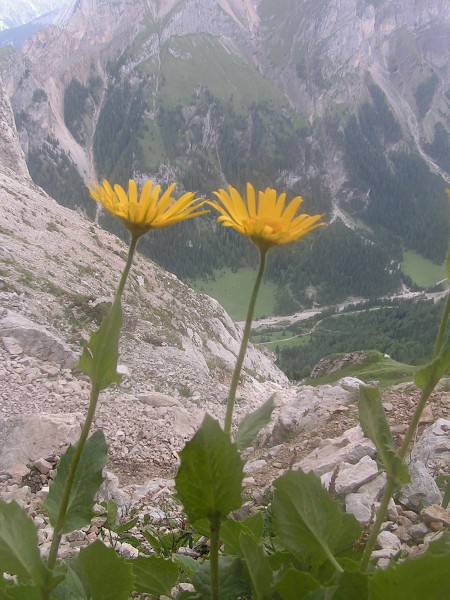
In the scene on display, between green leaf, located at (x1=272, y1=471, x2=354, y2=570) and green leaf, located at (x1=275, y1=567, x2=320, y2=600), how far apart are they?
0.76 feet

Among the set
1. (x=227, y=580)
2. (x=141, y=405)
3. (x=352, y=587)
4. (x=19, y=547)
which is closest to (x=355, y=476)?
(x=227, y=580)

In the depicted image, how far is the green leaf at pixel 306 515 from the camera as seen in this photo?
2109mm

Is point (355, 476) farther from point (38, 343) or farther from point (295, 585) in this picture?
→ point (38, 343)

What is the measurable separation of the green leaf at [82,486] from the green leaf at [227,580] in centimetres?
60

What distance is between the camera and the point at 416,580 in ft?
4.88

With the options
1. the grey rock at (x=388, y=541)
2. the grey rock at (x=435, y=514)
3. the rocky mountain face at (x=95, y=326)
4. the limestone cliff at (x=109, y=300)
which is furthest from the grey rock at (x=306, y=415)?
the grey rock at (x=388, y=541)

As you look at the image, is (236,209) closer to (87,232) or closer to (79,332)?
(79,332)

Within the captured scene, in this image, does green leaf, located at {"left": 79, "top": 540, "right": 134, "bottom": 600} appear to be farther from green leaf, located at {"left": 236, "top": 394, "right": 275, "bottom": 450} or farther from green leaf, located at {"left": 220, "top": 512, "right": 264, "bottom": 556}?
green leaf, located at {"left": 236, "top": 394, "right": 275, "bottom": 450}

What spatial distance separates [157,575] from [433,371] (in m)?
1.65

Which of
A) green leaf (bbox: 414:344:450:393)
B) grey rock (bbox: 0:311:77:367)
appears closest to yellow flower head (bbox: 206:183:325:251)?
green leaf (bbox: 414:344:450:393)

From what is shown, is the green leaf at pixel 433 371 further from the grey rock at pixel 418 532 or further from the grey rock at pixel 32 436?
the grey rock at pixel 32 436

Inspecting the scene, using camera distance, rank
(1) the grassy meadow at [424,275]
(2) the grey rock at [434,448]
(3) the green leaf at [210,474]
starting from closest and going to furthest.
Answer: (3) the green leaf at [210,474]
(2) the grey rock at [434,448]
(1) the grassy meadow at [424,275]

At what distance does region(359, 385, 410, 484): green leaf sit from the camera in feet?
6.60

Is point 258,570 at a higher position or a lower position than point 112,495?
lower
